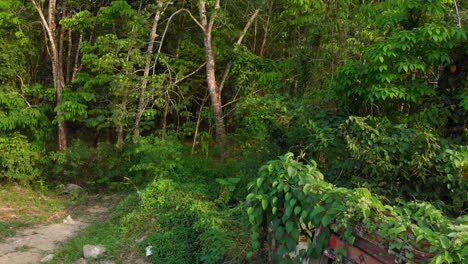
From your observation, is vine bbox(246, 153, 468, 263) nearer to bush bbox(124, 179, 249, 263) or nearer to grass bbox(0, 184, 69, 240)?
bush bbox(124, 179, 249, 263)

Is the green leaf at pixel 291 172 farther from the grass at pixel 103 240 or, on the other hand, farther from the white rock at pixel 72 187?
the white rock at pixel 72 187

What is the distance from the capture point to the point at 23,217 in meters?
8.26

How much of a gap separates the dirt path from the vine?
3.98 metres

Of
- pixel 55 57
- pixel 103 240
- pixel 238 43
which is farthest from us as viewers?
pixel 55 57

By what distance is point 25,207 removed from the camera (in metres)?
8.84

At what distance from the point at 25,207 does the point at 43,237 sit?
6.27ft

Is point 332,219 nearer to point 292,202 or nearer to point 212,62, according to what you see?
point 292,202

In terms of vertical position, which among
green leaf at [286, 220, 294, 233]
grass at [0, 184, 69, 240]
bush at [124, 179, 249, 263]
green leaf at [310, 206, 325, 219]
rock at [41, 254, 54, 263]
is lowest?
grass at [0, 184, 69, 240]

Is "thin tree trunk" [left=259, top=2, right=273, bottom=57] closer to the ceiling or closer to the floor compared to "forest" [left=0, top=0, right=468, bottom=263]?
closer to the ceiling

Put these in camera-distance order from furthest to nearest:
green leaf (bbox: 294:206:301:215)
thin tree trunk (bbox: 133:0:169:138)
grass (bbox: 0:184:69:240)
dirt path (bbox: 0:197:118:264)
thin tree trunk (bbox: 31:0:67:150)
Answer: thin tree trunk (bbox: 31:0:67:150), thin tree trunk (bbox: 133:0:169:138), grass (bbox: 0:184:69:240), dirt path (bbox: 0:197:118:264), green leaf (bbox: 294:206:301:215)

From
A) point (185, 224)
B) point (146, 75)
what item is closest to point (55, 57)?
point (146, 75)

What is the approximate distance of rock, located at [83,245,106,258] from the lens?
20.3 feet

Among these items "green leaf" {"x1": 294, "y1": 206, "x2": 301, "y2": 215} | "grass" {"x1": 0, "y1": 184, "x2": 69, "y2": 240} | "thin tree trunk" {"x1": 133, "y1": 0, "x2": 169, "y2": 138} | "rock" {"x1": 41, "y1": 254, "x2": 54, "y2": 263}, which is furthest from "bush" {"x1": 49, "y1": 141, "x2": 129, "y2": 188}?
"green leaf" {"x1": 294, "y1": 206, "x2": 301, "y2": 215}

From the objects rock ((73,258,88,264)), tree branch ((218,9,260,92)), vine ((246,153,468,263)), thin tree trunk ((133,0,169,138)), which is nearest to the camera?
vine ((246,153,468,263))
